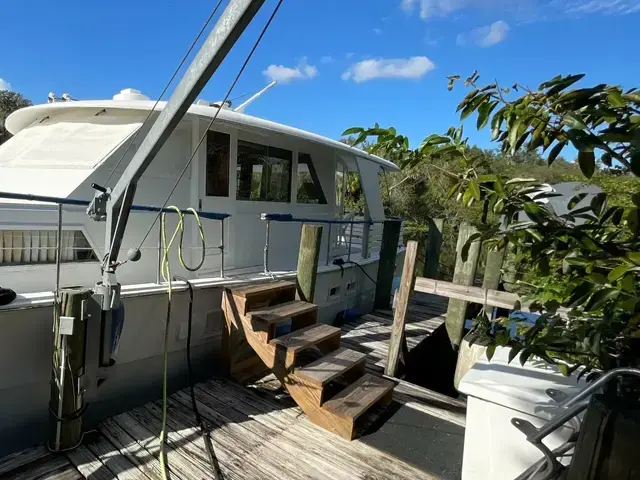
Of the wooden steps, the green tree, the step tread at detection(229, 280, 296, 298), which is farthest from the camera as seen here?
the green tree

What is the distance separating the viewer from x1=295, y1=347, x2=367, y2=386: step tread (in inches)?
134

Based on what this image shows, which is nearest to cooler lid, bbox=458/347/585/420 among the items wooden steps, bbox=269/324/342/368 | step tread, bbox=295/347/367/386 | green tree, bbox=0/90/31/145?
step tread, bbox=295/347/367/386

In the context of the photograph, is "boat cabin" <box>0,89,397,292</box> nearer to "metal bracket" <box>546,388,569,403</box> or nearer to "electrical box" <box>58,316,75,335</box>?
"electrical box" <box>58,316,75,335</box>

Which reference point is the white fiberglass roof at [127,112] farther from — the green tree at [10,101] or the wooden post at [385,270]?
the green tree at [10,101]

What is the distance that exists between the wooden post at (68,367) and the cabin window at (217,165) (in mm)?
2122

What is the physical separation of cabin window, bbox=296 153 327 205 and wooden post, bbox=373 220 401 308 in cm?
154

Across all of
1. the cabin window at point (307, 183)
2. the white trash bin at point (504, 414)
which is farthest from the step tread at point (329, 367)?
the cabin window at point (307, 183)

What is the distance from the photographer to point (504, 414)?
6.92ft

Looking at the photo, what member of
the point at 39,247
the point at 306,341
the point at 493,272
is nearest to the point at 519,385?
the point at 306,341

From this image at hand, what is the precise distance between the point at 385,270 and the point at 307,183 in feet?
7.63

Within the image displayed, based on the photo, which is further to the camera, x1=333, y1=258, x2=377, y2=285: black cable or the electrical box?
x1=333, y1=258, x2=377, y2=285: black cable

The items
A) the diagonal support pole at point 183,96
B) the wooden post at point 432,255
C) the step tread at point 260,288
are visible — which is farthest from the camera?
the wooden post at point 432,255

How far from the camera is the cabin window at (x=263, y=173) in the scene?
507 centimetres

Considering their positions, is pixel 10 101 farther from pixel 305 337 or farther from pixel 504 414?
pixel 504 414
